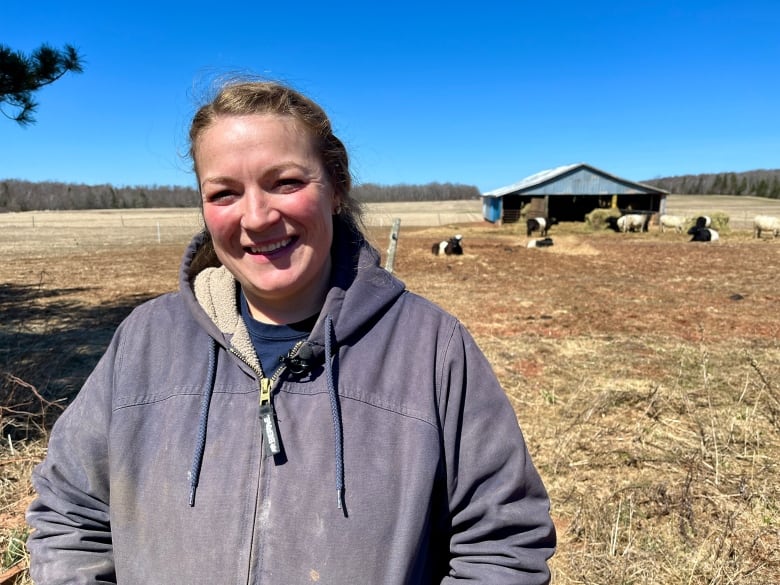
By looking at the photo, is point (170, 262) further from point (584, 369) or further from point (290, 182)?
point (290, 182)

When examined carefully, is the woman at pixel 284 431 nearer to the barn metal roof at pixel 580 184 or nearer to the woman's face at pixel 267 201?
the woman's face at pixel 267 201

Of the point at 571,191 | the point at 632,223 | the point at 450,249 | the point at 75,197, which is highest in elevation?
the point at 75,197

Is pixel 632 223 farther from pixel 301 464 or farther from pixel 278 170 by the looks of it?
pixel 301 464

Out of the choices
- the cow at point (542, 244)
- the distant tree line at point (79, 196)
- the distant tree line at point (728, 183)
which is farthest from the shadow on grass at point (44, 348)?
the distant tree line at point (728, 183)

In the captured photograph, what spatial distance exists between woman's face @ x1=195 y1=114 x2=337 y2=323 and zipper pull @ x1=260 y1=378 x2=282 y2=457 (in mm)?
243

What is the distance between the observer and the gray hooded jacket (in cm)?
120

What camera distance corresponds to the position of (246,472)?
1.24m

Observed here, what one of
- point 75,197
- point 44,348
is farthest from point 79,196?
point 44,348

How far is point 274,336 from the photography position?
1.44 metres

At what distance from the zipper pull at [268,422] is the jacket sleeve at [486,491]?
384 millimetres

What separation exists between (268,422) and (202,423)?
168 millimetres

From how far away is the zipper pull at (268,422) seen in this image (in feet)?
4.00

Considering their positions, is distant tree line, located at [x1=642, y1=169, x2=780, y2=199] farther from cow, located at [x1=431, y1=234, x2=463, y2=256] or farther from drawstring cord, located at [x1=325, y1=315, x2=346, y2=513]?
drawstring cord, located at [x1=325, y1=315, x2=346, y2=513]

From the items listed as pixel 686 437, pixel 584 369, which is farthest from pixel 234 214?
pixel 584 369
